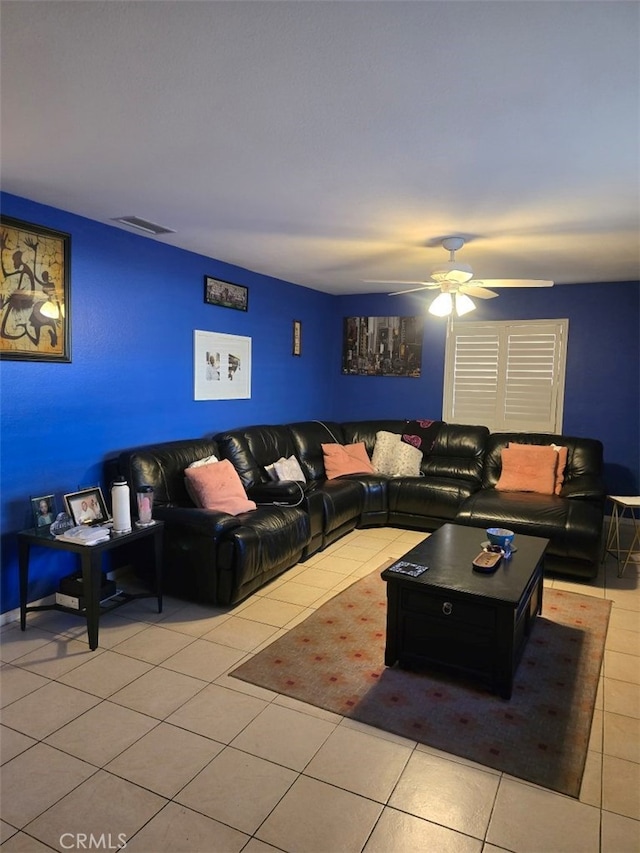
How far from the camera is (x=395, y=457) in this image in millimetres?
5703

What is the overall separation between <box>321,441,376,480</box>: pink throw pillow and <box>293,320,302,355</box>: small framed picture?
114 centimetres

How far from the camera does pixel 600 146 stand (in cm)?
227

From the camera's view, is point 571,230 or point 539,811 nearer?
point 539,811

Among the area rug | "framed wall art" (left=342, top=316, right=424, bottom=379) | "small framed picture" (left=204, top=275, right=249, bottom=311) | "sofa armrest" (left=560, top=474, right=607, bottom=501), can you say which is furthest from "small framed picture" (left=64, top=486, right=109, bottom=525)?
"framed wall art" (left=342, top=316, right=424, bottom=379)

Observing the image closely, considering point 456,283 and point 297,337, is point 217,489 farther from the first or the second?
point 297,337

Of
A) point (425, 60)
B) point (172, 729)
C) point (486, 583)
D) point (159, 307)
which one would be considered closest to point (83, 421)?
point (159, 307)

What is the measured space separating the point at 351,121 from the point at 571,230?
6.73ft

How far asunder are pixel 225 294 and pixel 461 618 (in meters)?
3.44

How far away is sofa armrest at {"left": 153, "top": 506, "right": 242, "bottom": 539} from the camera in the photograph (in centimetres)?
338

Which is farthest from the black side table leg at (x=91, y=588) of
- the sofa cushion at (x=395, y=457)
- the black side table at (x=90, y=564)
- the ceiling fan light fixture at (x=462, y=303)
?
the sofa cushion at (x=395, y=457)

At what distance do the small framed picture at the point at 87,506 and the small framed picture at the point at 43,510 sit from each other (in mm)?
125

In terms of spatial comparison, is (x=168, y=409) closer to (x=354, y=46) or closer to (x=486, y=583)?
(x=486, y=583)

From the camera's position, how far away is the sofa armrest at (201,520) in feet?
11.1

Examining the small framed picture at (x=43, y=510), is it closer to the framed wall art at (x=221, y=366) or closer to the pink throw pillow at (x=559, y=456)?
the framed wall art at (x=221, y=366)
